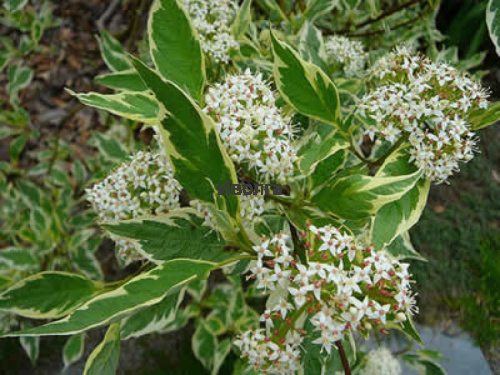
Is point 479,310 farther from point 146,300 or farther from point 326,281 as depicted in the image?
Answer: point 146,300

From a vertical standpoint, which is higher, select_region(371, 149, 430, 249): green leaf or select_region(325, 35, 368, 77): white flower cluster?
select_region(325, 35, 368, 77): white flower cluster

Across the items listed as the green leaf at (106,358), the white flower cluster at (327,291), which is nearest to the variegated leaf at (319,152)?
the white flower cluster at (327,291)

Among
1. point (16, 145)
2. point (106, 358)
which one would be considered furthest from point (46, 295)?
point (16, 145)

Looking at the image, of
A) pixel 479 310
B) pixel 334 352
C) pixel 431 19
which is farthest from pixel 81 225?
pixel 479 310

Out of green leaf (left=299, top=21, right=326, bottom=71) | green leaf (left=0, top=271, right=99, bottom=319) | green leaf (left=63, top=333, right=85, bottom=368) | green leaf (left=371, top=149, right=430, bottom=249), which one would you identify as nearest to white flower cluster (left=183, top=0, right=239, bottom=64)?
green leaf (left=299, top=21, right=326, bottom=71)

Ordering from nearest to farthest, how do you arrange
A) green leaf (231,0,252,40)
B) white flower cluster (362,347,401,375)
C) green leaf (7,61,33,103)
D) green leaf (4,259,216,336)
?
green leaf (4,259,216,336), green leaf (231,0,252,40), white flower cluster (362,347,401,375), green leaf (7,61,33,103)

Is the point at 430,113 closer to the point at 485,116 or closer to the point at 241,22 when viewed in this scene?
the point at 485,116

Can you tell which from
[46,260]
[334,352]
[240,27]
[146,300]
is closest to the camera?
[146,300]

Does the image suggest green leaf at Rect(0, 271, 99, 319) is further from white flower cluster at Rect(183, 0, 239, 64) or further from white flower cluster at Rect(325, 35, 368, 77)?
white flower cluster at Rect(325, 35, 368, 77)
